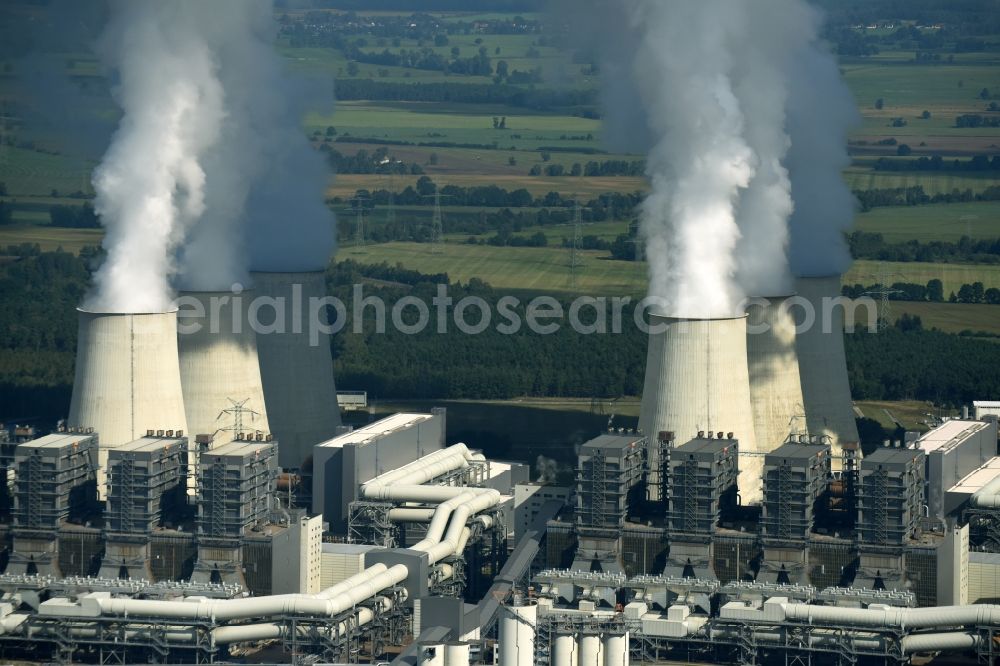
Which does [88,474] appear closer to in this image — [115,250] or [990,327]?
[115,250]

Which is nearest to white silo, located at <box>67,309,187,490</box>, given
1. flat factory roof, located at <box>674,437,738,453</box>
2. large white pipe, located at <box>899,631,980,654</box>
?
flat factory roof, located at <box>674,437,738,453</box>

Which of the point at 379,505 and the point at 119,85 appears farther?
the point at 119,85

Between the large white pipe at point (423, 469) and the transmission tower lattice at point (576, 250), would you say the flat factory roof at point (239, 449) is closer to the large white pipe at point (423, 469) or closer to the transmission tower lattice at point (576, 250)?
the large white pipe at point (423, 469)

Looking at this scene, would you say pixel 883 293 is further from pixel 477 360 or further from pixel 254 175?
pixel 254 175

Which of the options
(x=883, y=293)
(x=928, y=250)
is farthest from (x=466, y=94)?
(x=883, y=293)

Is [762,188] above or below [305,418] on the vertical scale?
above

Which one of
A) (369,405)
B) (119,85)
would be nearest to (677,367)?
(119,85)

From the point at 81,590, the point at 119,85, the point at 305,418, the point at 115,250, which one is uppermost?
the point at 119,85
